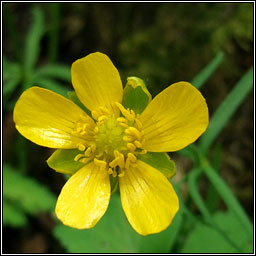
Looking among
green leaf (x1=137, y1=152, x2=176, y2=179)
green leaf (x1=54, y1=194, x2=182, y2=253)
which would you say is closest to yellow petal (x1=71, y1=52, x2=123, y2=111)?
green leaf (x1=137, y1=152, x2=176, y2=179)

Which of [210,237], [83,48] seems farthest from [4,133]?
[210,237]

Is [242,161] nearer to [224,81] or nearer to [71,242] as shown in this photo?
[224,81]

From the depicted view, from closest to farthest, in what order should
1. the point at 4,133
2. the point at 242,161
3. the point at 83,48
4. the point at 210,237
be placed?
the point at 210,237 → the point at 242,161 → the point at 4,133 → the point at 83,48

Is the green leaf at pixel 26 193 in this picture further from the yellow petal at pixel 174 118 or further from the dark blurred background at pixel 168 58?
the yellow petal at pixel 174 118

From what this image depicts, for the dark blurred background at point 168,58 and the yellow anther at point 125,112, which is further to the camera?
the dark blurred background at point 168,58

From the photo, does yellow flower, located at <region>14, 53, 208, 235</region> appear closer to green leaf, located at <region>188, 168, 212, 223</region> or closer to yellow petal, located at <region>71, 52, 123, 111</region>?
yellow petal, located at <region>71, 52, 123, 111</region>

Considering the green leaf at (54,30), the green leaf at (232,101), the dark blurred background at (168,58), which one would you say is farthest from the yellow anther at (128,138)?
the green leaf at (54,30)
